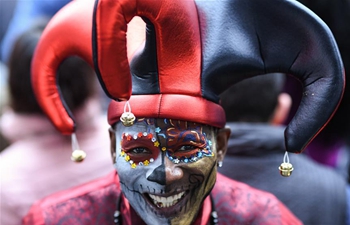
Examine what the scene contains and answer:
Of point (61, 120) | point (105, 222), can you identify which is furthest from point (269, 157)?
point (61, 120)

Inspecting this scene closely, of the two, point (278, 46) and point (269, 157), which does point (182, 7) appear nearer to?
point (278, 46)

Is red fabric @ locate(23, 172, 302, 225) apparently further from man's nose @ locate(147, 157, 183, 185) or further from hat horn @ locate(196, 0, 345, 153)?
hat horn @ locate(196, 0, 345, 153)

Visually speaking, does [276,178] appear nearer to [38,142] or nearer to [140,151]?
[140,151]

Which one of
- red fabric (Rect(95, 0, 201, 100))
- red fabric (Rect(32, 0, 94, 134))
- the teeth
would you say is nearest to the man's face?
the teeth

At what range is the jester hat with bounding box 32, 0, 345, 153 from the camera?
1.69m

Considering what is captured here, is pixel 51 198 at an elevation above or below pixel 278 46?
below

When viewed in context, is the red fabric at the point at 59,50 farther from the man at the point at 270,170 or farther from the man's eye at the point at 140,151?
the man at the point at 270,170

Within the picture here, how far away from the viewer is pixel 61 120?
1945 millimetres

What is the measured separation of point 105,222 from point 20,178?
480 mm

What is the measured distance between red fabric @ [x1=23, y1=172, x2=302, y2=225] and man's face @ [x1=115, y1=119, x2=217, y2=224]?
0.21 metres

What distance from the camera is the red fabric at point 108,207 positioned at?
2043 millimetres

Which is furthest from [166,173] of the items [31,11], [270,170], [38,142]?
[31,11]

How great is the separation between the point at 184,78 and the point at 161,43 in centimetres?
12

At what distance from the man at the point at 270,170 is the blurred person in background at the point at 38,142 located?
52cm
